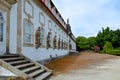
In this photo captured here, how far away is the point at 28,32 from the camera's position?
16625mm

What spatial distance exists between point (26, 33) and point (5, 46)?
2.98 meters

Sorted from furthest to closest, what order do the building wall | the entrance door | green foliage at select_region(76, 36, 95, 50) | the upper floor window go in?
1. green foliage at select_region(76, 36, 95, 50)
2. the upper floor window
3. the building wall
4. the entrance door

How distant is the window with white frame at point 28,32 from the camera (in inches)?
625

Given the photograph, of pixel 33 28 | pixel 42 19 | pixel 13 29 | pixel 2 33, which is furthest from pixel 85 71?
pixel 42 19

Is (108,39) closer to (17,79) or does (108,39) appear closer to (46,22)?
(46,22)

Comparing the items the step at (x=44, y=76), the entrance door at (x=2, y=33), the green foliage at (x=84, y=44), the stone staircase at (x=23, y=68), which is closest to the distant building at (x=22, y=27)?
the entrance door at (x=2, y=33)

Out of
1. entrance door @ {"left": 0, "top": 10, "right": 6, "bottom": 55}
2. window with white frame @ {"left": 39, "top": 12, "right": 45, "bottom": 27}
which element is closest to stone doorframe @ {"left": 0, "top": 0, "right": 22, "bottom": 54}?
entrance door @ {"left": 0, "top": 10, "right": 6, "bottom": 55}

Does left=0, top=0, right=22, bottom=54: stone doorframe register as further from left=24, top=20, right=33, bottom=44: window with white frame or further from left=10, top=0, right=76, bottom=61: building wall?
left=24, top=20, right=33, bottom=44: window with white frame

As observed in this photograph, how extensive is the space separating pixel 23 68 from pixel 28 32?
17.2 ft

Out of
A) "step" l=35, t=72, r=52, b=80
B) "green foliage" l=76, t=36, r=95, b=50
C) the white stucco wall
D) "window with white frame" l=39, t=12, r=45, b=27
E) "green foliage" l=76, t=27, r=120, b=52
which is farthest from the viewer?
"green foliage" l=76, t=36, r=95, b=50

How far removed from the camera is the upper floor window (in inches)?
625

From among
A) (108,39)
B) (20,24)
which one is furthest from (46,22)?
(108,39)

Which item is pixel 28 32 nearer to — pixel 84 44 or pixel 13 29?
pixel 13 29

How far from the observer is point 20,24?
14828 millimetres
